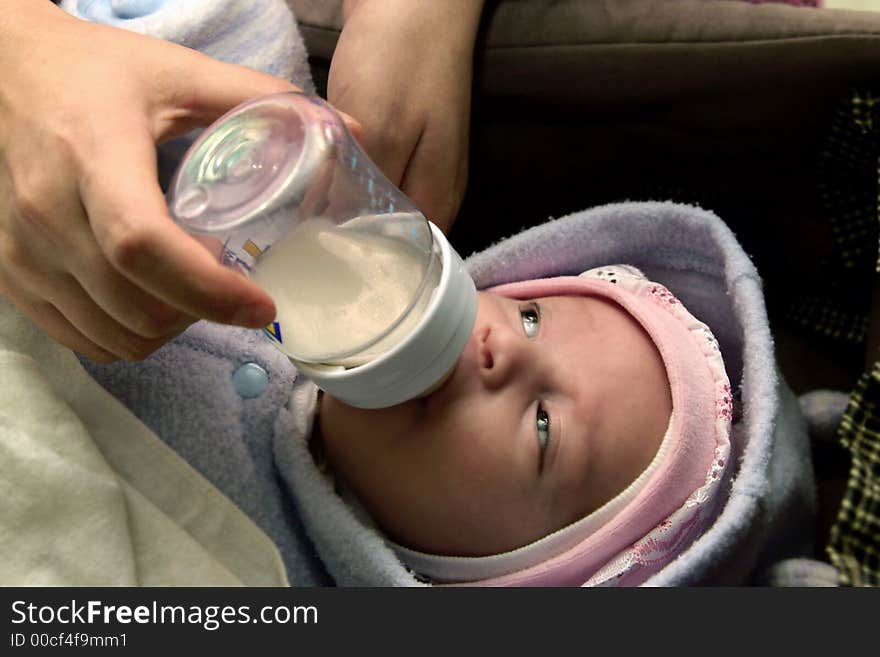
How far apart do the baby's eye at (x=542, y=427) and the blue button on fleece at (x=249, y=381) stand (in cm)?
28

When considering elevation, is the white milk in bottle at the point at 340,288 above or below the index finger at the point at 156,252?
below

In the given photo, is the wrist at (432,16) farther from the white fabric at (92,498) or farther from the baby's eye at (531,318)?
the white fabric at (92,498)

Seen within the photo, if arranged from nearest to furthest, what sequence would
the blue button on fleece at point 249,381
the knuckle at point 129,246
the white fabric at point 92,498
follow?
1. the knuckle at point 129,246
2. the white fabric at point 92,498
3. the blue button on fleece at point 249,381

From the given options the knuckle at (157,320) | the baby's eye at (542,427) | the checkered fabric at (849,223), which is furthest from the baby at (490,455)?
the knuckle at (157,320)

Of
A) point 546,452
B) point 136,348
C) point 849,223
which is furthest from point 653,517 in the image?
point 136,348

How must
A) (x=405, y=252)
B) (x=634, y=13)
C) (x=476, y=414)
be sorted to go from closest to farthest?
1. (x=405, y=252)
2. (x=476, y=414)
3. (x=634, y=13)

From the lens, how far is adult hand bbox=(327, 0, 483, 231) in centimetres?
80

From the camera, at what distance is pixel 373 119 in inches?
31.2

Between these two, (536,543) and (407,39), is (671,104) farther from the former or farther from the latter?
(536,543)

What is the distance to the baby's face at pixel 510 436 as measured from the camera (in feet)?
2.52

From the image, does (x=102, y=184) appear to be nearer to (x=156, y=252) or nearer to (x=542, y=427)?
(x=156, y=252)

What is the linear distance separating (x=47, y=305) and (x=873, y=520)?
672 millimetres
